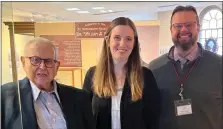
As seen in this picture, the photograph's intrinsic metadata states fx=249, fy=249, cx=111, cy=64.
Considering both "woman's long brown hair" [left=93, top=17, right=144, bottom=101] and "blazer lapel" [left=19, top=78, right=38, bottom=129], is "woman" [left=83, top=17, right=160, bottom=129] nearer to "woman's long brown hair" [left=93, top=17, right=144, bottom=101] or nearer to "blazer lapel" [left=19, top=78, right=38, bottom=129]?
"woman's long brown hair" [left=93, top=17, right=144, bottom=101]

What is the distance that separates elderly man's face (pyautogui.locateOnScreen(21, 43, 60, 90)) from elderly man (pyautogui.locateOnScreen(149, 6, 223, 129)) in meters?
0.38

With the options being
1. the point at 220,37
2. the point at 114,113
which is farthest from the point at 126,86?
the point at 220,37

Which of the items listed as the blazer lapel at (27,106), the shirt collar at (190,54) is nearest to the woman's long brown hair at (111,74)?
the shirt collar at (190,54)

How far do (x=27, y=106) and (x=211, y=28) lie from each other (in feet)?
2.46

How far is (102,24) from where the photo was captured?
0.95 metres

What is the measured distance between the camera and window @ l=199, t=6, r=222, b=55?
0.92 meters

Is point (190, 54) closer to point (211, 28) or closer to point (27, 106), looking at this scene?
point (211, 28)

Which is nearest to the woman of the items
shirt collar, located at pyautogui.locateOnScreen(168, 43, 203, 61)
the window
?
shirt collar, located at pyautogui.locateOnScreen(168, 43, 203, 61)

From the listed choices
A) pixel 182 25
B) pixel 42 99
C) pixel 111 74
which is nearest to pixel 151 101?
pixel 111 74

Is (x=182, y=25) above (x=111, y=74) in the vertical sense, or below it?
above

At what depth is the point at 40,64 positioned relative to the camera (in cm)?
87

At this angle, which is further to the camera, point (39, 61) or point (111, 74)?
point (111, 74)

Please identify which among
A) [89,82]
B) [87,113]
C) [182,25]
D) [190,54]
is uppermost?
[182,25]

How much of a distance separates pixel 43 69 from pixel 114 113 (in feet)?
1.05
